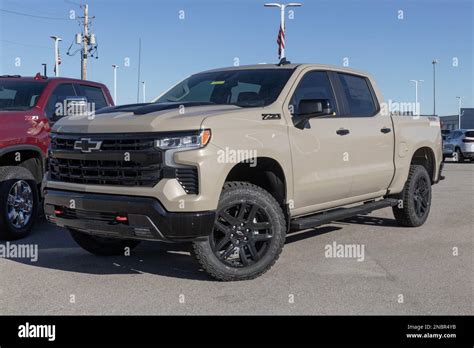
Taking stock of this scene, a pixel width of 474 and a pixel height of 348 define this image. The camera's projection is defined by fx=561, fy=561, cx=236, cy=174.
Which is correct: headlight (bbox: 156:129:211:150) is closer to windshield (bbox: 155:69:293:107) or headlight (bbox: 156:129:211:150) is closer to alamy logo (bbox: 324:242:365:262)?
windshield (bbox: 155:69:293:107)

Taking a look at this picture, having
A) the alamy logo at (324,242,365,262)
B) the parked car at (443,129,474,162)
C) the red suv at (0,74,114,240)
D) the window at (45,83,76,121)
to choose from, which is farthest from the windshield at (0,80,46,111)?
the parked car at (443,129,474,162)

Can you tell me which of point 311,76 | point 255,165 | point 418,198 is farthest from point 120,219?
point 418,198

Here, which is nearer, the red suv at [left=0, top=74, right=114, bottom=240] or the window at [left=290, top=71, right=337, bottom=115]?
the window at [left=290, top=71, right=337, bottom=115]

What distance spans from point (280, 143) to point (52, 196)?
220 cm

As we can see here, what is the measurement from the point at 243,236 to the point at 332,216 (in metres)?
1.40

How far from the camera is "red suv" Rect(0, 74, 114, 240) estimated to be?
6.90m

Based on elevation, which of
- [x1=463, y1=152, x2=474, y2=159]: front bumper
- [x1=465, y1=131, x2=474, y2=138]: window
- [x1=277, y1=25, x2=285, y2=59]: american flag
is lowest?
[x1=463, y1=152, x2=474, y2=159]: front bumper

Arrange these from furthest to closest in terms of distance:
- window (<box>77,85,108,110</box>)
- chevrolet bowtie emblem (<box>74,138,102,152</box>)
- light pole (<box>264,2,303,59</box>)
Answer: light pole (<box>264,2,303,59</box>) → window (<box>77,85,108,110</box>) → chevrolet bowtie emblem (<box>74,138,102,152</box>)

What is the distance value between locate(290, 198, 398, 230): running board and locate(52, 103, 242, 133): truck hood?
53.1 inches

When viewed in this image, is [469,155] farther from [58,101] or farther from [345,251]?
[58,101]

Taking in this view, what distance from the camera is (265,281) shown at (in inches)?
206
